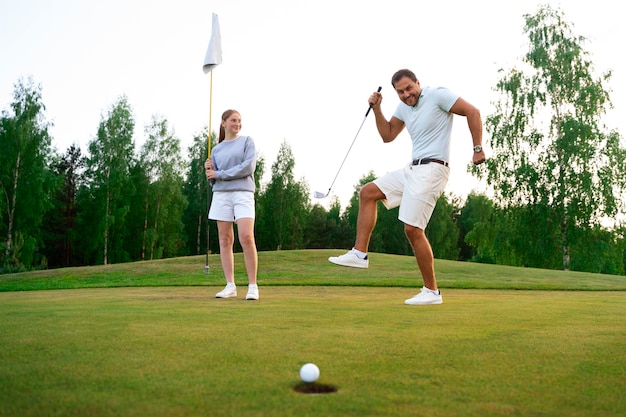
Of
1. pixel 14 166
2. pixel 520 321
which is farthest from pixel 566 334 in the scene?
pixel 14 166

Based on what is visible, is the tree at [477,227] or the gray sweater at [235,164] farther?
the tree at [477,227]

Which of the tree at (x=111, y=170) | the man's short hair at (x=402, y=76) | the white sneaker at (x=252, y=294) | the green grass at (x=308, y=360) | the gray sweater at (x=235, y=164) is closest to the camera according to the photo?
the green grass at (x=308, y=360)

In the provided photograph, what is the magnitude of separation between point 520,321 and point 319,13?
16.1 m

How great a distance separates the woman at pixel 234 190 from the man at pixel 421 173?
3.45ft

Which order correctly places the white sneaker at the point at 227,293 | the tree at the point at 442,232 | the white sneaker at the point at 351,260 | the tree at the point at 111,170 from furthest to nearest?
1. the tree at the point at 442,232
2. the tree at the point at 111,170
3. the white sneaker at the point at 227,293
4. the white sneaker at the point at 351,260

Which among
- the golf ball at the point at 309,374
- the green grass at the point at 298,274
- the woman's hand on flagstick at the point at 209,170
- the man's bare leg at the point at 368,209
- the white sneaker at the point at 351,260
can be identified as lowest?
the green grass at the point at 298,274

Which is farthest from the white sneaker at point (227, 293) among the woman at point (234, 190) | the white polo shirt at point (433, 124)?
the white polo shirt at point (433, 124)

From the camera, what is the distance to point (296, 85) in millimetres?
24812

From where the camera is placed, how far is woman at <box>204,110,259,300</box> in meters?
5.73

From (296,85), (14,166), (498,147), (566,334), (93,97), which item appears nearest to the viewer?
(566,334)

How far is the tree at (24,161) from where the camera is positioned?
30031mm

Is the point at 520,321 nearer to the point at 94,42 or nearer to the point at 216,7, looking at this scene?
the point at 216,7

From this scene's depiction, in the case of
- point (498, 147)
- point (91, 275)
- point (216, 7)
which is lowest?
point (91, 275)

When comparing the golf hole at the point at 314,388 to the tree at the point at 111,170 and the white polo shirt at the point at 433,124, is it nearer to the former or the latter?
the white polo shirt at the point at 433,124
